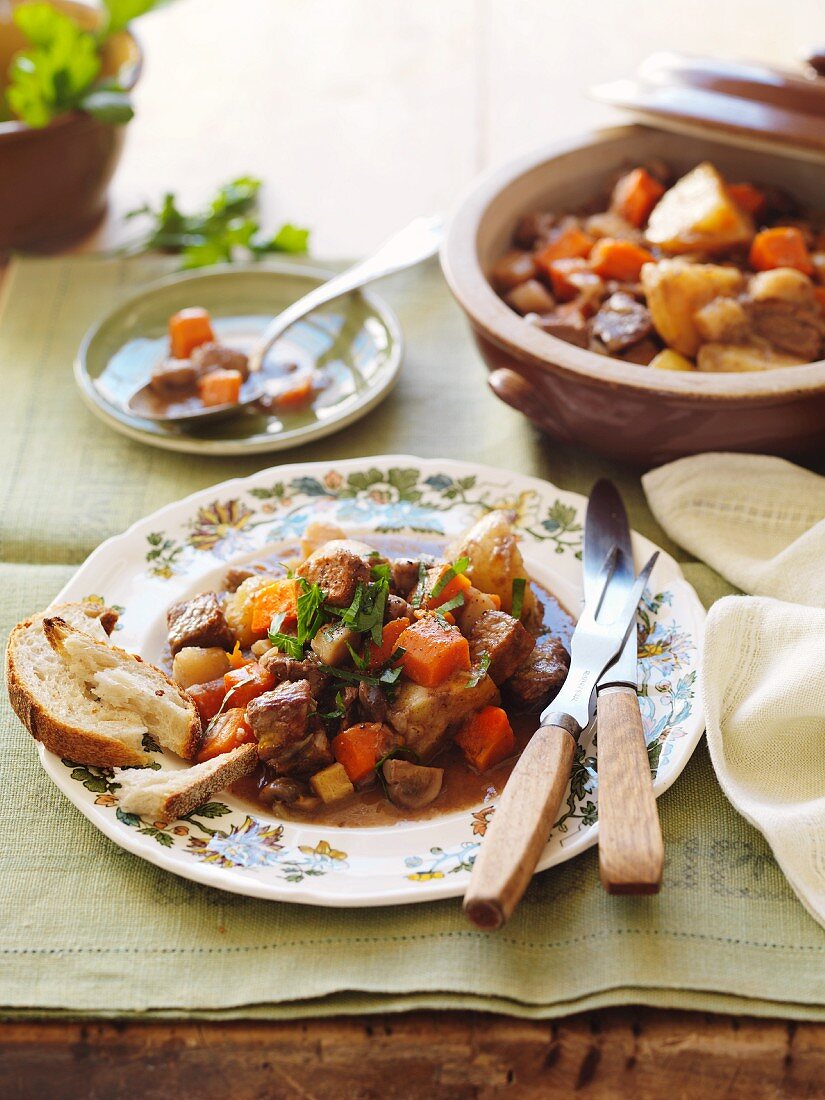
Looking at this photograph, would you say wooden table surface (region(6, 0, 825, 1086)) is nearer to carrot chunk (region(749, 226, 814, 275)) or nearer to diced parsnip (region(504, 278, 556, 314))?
diced parsnip (region(504, 278, 556, 314))

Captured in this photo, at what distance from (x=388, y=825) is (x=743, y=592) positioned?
1108 millimetres

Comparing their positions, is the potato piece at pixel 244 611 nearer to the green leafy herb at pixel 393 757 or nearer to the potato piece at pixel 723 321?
the green leafy herb at pixel 393 757

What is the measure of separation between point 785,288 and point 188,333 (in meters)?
1.74

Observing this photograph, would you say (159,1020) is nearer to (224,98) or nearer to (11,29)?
(11,29)

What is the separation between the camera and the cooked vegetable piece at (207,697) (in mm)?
2314

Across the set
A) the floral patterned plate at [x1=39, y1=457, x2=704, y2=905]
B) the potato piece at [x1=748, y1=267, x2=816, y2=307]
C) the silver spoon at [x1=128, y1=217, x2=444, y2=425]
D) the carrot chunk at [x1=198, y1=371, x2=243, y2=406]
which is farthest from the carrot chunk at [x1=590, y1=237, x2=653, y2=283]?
the carrot chunk at [x1=198, y1=371, x2=243, y2=406]

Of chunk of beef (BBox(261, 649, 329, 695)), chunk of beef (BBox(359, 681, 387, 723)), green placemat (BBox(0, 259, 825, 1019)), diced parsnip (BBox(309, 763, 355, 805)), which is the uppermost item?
chunk of beef (BBox(261, 649, 329, 695))

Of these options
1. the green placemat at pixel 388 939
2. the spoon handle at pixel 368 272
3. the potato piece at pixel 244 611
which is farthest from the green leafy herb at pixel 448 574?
the spoon handle at pixel 368 272

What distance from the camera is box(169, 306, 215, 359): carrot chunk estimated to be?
11.3ft

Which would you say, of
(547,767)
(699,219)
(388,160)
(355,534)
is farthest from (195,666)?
(388,160)

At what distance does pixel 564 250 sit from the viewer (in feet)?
10.7

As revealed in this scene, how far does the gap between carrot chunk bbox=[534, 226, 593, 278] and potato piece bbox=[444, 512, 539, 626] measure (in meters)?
1.06

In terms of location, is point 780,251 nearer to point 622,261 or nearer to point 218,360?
point 622,261

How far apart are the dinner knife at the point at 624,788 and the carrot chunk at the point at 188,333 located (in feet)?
5.18
